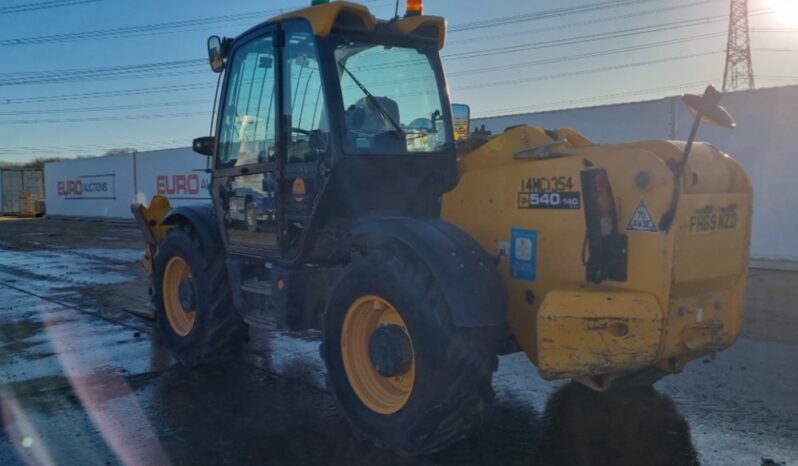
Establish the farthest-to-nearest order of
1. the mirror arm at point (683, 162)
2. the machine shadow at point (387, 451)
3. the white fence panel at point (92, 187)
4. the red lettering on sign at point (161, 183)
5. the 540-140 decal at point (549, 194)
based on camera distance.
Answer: the white fence panel at point (92, 187) < the red lettering on sign at point (161, 183) < the machine shadow at point (387, 451) < the 540-140 decal at point (549, 194) < the mirror arm at point (683, 162)

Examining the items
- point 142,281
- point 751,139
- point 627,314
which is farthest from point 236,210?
point 751,139

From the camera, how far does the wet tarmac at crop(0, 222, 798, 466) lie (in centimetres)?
422

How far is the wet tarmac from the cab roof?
105 inches

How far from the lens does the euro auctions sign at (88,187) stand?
32.9 m

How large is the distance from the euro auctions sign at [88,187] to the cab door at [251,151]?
28.9m

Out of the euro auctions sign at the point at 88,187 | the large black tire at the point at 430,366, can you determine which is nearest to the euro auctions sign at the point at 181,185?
the euro auctions sign at the point at 88,187

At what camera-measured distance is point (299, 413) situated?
16.4 ft

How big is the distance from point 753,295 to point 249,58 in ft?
25.1

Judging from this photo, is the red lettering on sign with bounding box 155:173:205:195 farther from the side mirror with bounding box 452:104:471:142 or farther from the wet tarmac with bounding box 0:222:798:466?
the side mirror with bounding box 452:104:471:142

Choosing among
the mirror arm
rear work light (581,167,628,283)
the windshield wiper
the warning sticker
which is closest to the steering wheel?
the windshield wiper

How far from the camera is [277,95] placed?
514 centimetres

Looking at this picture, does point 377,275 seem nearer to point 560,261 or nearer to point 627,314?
point 560,261

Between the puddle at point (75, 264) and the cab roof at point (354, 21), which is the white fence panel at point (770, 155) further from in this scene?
the puddle at point (75, 264)

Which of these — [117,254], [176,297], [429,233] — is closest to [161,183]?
[117,254]
